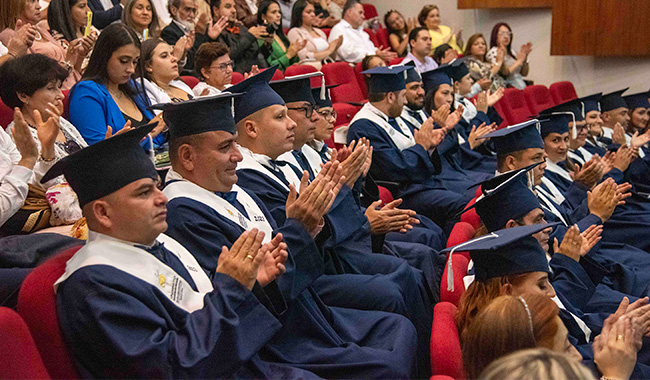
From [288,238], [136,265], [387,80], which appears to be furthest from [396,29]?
[136,265]

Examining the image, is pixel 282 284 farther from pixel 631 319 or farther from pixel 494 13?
pixel 494 13

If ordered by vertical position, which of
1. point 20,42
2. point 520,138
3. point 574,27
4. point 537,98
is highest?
point 20,42

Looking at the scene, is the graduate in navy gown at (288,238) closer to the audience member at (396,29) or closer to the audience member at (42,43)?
the audience member at (42,43)

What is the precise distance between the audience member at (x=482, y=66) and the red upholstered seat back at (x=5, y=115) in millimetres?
5579

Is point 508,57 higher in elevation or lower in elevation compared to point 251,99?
lower

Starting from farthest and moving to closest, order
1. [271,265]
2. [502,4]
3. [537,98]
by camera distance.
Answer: [502,4]
[537,98]
[271,265]

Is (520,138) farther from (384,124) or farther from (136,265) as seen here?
(136,265)

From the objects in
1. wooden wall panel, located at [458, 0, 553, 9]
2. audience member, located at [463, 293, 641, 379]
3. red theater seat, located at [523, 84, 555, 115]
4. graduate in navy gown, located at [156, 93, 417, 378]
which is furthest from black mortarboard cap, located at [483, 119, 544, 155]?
wooden wall panel, located at [458, 0, 553, 9]

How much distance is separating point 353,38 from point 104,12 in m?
3.65

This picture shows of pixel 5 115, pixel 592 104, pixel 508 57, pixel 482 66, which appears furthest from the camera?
pixel 508 57

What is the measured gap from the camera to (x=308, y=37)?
24.4 feet

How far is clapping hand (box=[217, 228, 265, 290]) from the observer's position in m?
1.76

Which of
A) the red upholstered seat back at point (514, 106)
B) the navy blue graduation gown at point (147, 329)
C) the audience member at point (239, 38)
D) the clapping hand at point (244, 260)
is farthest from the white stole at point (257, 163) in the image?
the red upholstered seat back at point (514, 106)

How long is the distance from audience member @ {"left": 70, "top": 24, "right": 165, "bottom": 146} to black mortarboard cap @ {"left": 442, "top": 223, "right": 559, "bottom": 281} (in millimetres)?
2022
